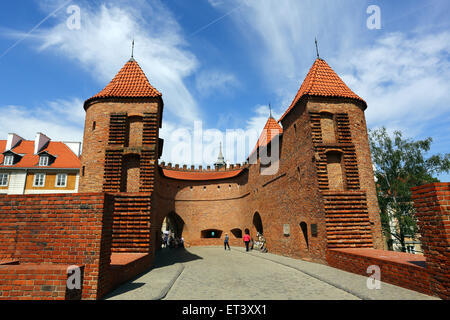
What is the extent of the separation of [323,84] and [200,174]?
1987 centimetres

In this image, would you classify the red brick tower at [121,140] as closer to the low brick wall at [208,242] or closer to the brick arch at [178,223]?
the brick arch at [178,223]

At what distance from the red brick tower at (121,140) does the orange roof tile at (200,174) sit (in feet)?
50.8

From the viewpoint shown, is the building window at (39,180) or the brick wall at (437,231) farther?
the building window at (39,180)

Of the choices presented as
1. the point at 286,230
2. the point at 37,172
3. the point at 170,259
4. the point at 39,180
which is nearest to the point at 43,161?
the point at 37,172

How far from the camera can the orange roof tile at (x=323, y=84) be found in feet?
40.5

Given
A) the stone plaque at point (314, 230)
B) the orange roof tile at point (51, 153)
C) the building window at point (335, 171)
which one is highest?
the orange roof tile at point (51, 153)

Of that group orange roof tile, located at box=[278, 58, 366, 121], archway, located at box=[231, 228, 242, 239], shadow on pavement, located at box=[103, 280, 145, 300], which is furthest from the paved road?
archway, located at box=[231, 228, 242, 239]

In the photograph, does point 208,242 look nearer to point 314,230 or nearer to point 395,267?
point 314,230

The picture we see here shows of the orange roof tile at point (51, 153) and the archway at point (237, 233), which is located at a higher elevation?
the orange roof tile at point (51, 153)

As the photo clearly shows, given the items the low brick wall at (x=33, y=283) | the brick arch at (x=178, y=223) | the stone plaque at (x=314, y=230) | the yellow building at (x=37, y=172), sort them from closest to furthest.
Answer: the low brick wall at (x=33, y=283), the stone plaque at (x=314, y=230), the yellow building at (x=37, y=172), the brick arch at (x=178, y=223)

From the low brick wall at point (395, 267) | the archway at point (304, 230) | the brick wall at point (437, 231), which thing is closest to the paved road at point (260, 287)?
the low brick wall at point (395, 267)

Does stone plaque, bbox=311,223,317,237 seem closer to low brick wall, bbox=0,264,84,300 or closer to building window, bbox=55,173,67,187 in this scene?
low brick wall, bbox=0,264,84,300

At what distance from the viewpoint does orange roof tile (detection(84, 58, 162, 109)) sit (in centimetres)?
1217

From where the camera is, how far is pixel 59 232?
528cm
